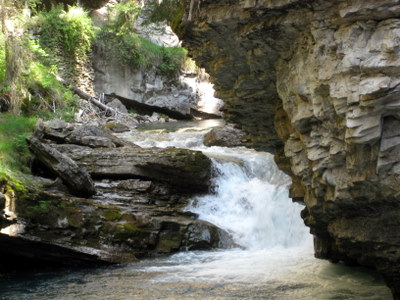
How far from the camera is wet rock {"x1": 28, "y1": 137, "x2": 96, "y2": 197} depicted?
1001cm

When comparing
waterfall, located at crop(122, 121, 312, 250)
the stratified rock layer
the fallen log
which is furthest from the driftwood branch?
waterfall, located at crop(122, 121, 312, 250)

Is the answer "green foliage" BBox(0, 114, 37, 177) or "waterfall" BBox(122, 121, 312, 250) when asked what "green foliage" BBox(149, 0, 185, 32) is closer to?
"green foliage" BBox(0, 114, 37, 177)

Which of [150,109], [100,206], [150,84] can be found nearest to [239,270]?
[100,206]

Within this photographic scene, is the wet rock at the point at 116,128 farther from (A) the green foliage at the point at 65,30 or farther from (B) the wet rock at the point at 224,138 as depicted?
(A) the green foliage at the point at 65,30

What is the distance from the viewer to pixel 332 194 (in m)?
5.12

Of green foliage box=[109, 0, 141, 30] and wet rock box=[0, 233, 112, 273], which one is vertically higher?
green foliage box=[109, 0, 141, 30]

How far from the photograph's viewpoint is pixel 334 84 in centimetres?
430

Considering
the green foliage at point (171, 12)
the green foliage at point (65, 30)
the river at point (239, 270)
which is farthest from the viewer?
the green foliage at point (65, 30)

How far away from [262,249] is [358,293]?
168 inches

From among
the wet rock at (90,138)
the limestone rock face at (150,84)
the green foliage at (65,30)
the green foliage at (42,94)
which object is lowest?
the wet rock at (90,138)

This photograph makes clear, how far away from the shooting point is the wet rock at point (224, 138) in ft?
54.2

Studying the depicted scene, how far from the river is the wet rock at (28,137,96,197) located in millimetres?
2259

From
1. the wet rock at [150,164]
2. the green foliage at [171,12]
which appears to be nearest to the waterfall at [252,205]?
the wet rock at [150,164]

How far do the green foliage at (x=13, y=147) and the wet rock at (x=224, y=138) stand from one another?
6.97 m
